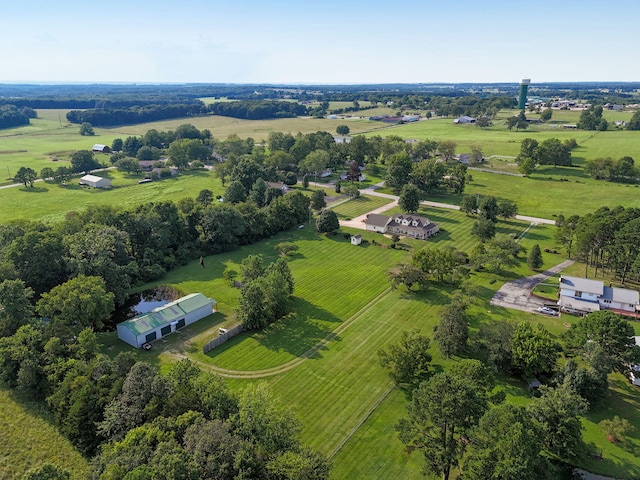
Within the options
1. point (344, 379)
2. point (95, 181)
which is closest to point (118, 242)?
point (344, 379)

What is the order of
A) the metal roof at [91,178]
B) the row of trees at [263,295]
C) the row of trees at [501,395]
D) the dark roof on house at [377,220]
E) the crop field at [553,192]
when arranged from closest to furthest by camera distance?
1. the row of trees at [501,395]
2. the row of trees at [263,295]
3. the dark roof on house at [377,220]
4. the crop field at [553,192]
5. the metal roof at [91,178]

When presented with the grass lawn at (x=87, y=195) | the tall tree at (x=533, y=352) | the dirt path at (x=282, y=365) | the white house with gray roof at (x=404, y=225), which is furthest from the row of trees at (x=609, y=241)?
the grass lawn at (x=87, y=195)

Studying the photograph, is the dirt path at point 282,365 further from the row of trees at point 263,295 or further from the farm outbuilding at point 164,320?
the row of trees at point 263,295

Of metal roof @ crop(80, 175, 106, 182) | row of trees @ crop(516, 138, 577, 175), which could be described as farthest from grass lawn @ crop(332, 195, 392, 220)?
metal roof @ crop(80, 175, 106, 182)

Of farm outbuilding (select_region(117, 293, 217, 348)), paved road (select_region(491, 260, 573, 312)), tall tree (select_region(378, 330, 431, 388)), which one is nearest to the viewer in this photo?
tall tree (select_region(378, 330, 431, 388))

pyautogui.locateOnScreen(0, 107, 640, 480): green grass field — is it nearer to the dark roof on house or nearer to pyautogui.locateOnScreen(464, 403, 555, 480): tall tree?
the dark roof on house

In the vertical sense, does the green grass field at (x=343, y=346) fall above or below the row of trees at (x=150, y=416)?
below

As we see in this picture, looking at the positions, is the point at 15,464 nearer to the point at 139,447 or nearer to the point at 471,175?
the point at 139,447
